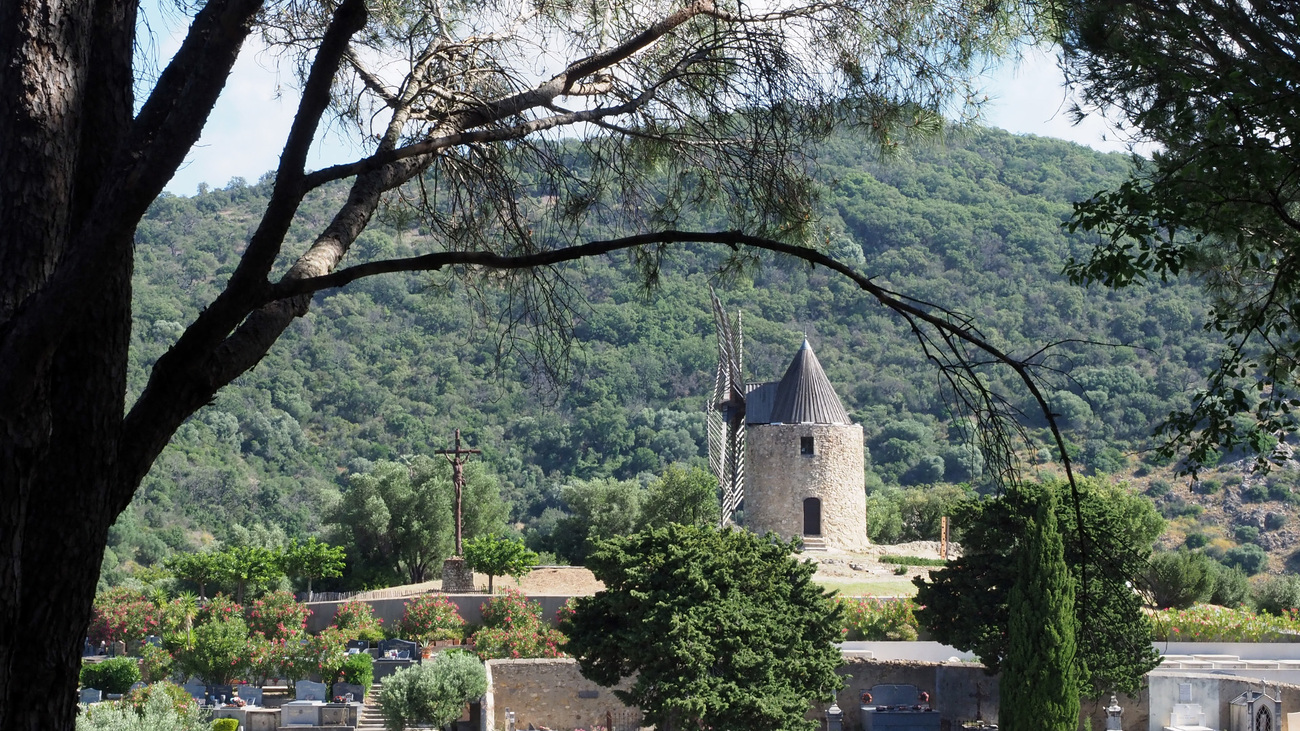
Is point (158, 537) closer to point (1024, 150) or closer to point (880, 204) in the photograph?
point (880, 204)

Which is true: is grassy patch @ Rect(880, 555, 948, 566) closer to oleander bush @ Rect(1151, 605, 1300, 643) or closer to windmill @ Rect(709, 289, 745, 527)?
windmill @ Rect(709, 289, 745, 527)

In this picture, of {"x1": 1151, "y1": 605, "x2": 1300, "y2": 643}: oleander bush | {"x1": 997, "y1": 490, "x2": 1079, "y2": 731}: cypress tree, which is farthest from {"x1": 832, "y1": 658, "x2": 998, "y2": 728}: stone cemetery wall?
{"x1": 1151, "y1": 605, "x2": 1300, "y2": 643}: oleander bush

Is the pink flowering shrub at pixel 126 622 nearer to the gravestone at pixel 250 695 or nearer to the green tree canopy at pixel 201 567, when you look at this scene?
the green tree canopy at pixel 201 567

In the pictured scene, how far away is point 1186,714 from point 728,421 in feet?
56.3

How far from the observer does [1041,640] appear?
1622 cm

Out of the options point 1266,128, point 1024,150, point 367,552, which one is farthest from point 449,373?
point 1266,128

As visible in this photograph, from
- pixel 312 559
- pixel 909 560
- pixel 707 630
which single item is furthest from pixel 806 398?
pixel 707 630

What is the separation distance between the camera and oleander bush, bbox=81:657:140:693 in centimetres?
1838

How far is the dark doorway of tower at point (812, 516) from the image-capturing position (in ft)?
105

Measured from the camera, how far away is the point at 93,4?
269 cm

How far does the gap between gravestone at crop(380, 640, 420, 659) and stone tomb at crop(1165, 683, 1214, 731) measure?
37.7ft

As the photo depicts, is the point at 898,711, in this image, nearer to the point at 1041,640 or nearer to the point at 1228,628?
the point at 1041,640

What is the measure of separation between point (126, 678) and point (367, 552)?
14.1 m

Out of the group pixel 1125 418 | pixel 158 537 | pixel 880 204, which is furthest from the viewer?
pixel 880 204
